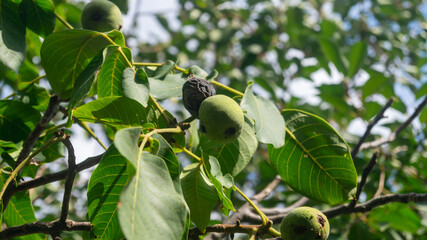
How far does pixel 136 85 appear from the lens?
1.37 m

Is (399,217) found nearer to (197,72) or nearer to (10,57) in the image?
(197,72)

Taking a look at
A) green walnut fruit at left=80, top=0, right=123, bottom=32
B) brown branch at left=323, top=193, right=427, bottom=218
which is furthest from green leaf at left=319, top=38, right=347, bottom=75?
green walnut fruit at left=80, top=0, right=123, bottom=32

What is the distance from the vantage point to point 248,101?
1442 millimetres

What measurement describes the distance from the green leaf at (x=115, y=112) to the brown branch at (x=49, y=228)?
346 mm

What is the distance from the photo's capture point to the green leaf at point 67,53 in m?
1.53

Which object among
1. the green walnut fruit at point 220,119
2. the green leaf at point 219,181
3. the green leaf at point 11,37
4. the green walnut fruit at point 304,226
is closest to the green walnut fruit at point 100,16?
the green leaf at point 11,37

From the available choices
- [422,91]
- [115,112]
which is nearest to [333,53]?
[422,91]

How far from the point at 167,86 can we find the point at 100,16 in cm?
44

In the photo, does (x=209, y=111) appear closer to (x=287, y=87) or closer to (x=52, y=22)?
(x=52, y=22)

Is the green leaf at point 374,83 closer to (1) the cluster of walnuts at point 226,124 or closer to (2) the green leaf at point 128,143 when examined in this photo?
(1) the cluster of walnuts at point 226,124

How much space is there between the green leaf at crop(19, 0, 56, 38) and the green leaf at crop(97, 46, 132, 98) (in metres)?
0.46

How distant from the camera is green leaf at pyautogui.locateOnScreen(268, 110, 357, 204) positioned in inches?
63.9

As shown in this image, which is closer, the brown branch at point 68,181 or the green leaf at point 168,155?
the green leaf at point 168,155

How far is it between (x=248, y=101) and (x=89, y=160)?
596 millimetres
